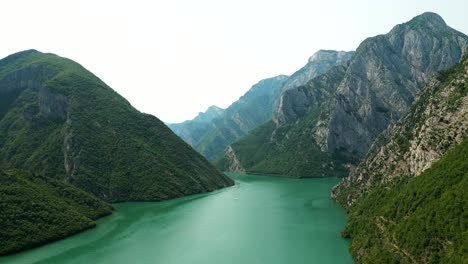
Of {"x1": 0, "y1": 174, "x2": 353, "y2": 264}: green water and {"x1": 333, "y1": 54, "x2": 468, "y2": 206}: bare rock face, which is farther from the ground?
{"x1": 333, "y1": 54, "x2": 468, "y2": 206}: bare rock face

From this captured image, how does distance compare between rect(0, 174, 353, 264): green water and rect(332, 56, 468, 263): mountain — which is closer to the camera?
rect(332, 56, 468, 263): mountain

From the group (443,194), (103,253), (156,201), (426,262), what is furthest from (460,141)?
(156,201)

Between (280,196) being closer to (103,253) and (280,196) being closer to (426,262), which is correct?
(103,253)

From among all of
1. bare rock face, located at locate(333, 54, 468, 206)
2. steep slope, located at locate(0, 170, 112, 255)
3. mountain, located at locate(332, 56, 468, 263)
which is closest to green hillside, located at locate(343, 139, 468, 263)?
mountain, located at locate(332, 56, 468, 263)

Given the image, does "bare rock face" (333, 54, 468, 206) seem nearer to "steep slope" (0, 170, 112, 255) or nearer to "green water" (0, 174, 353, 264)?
"green water" (0, 174, 353, 264)

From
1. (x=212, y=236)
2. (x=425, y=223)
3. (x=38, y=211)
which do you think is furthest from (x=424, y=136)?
(x=38, y=211)

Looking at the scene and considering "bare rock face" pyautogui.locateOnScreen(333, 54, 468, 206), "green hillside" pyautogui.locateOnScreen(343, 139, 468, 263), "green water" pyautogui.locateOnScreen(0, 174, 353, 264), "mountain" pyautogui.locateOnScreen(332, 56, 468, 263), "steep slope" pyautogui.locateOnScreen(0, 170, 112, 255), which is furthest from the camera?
"steep slope" pyautogui.locateOnScreen(0, 170, 112, 255)

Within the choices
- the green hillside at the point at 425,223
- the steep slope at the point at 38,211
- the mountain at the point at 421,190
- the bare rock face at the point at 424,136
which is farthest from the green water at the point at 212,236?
the bare rock face at the point at 424,136
